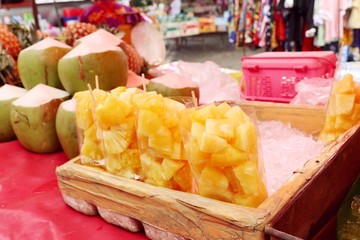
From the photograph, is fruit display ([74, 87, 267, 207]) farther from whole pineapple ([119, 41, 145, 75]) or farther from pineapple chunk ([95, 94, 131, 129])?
whole pineapple ([119, 41, 145, 75])

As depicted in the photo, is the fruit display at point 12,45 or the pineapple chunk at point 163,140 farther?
the fruit display at point 12,45

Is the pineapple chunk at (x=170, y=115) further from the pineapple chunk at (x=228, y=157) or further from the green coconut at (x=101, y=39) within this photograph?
the green coconut at (x=101, y=39)

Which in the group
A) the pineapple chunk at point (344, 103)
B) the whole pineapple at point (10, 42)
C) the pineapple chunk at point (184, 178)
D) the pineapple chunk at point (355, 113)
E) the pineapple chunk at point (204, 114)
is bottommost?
the pineapple chunk at point (184, 178)

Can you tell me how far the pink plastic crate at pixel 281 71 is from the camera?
5.27ft

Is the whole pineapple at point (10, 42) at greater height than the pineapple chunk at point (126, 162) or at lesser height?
greater

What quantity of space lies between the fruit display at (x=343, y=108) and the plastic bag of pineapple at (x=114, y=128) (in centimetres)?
48

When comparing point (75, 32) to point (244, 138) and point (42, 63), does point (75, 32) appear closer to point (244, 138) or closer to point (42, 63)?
point (42, 63)

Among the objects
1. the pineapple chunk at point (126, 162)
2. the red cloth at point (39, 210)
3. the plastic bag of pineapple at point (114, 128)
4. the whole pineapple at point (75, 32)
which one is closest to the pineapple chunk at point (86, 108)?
the plastic bag of pineapple at point (114, 128)

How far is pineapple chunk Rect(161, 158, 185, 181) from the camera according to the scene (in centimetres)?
71

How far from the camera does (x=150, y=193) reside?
2.31ft

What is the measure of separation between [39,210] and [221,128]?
0.57m

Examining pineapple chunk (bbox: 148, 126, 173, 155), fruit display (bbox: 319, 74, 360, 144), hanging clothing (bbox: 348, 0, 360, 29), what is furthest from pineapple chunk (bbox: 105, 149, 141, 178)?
hanging clothing (bbox: 348, 0, 360, 29)

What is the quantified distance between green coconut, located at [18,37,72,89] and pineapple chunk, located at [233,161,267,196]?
3.23 feet

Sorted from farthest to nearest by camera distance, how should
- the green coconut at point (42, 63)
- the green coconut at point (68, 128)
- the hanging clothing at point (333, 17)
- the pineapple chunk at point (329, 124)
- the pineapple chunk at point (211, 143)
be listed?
1. the hanging clothing at point (333, 17)
2. the green coconut at point (42, 63)
3. the green coconut at point (68, 128)
4. the pineapple chunk at point (329, 124)
5. the pineapple chunk at point (211, 143)
